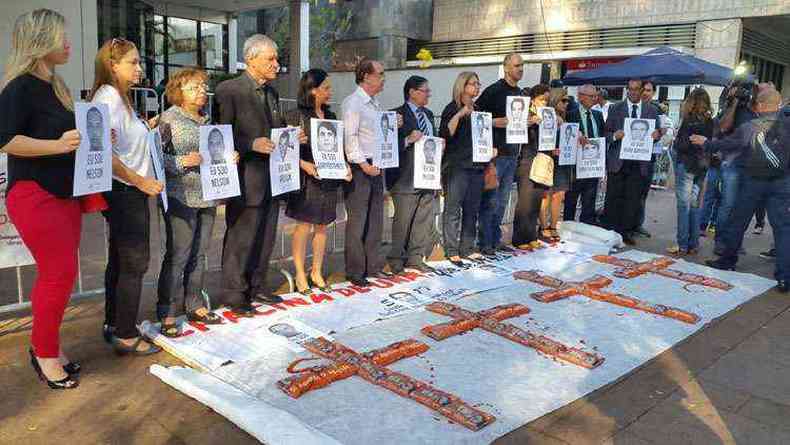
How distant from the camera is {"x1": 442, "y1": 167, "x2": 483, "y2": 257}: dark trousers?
21.5 ft

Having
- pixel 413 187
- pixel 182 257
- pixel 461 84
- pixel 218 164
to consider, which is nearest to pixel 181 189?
pixel 218 164

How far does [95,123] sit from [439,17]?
2229cm

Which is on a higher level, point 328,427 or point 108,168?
point 108,168

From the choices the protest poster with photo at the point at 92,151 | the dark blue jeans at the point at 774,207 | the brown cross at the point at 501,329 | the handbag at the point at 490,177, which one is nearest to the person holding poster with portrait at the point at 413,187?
the handbag at the point at 490,177

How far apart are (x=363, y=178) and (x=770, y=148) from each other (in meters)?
4.17

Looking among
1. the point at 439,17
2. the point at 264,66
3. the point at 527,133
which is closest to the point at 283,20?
the point at 439,17

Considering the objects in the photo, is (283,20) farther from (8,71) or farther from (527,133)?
(8,71)

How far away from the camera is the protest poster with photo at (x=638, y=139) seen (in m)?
8.11

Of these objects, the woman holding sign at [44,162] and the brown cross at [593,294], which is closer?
the woman holding sign at [44,162]

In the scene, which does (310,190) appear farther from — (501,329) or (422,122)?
(501,329)

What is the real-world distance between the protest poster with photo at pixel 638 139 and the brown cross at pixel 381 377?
198 inches

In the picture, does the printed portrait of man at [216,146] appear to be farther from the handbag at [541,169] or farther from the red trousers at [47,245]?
the handbag at [541,169]

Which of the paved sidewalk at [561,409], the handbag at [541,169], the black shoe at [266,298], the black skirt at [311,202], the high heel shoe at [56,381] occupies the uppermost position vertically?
the handbag at [541,169]

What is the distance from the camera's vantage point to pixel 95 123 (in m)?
3.43
